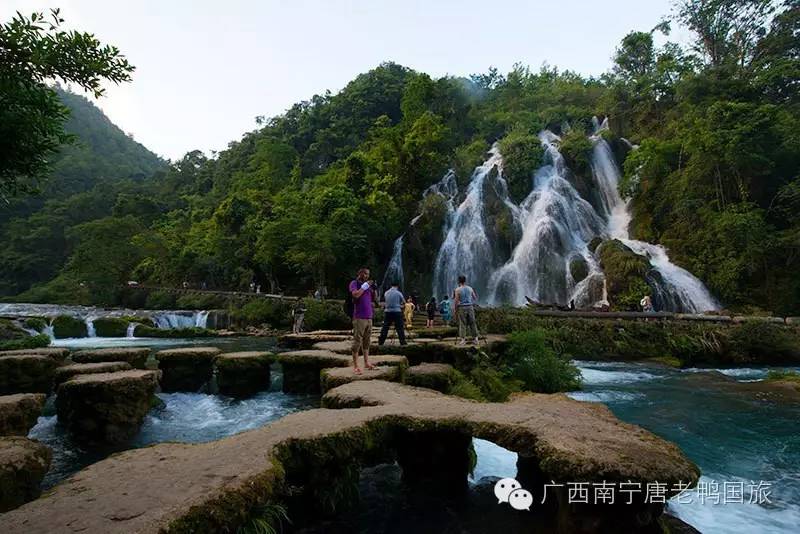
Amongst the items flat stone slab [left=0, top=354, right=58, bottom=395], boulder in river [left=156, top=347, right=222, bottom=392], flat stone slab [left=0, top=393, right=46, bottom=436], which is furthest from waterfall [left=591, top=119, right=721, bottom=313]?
flat stone slab [left=0, top=393, right=46, bottom=436]

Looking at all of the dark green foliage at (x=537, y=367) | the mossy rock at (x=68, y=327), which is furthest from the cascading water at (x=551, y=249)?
the mossy rock at (x=68, y=327)

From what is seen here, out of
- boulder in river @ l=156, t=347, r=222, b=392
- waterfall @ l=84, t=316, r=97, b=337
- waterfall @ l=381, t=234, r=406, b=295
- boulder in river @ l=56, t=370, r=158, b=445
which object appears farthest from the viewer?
waterfall @ l=381, t=234, r=406, b=295

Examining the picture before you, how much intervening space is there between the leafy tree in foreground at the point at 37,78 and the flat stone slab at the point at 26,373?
16.6 feet

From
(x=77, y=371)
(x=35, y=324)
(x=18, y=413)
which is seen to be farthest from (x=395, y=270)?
(x=18, y=413)

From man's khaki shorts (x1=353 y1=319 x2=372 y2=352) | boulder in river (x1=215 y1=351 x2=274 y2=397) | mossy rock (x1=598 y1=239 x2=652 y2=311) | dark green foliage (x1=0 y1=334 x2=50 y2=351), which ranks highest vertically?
mossy rock (x1=598 y1=239 x2=652 y2=311)

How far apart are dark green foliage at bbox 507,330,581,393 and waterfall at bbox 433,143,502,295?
1286cm

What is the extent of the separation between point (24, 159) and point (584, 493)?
540 cm

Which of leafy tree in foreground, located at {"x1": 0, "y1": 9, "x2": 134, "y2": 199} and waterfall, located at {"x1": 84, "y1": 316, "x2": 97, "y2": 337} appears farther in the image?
waterfall, located at {"x1": 84, "y1": 316, "x2": 97, "y2": 337}

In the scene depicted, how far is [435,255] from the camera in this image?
87.1 ft

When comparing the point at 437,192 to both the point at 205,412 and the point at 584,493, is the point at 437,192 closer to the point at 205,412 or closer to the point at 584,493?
the point at 205,412

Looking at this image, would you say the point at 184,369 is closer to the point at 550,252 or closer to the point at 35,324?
the point at 35,324

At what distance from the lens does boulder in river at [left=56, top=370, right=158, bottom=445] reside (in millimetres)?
6512

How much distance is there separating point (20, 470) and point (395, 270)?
2377cm

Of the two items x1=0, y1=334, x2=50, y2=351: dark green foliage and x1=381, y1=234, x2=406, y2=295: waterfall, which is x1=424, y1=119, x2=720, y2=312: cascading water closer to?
x1=381, y1=234, x2=406, y2=295: waterfall
